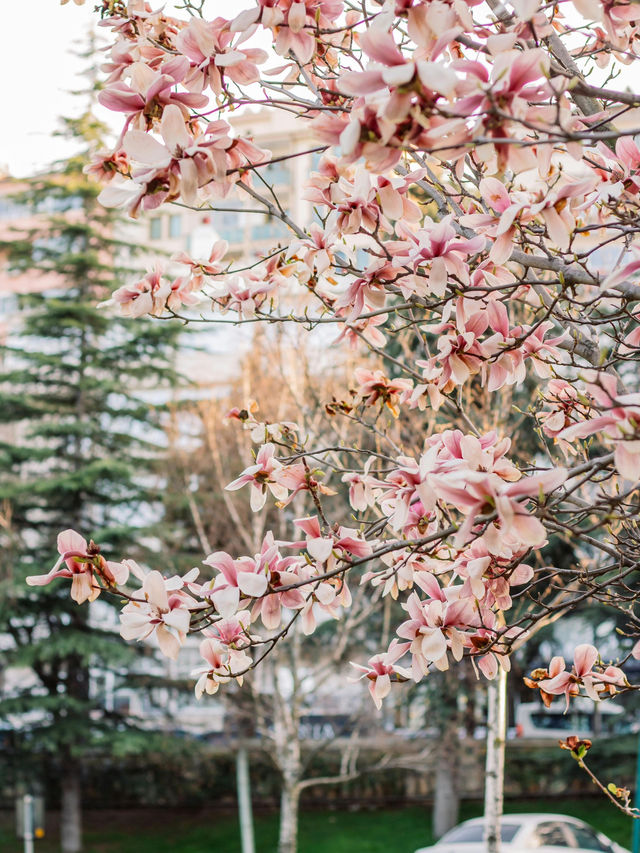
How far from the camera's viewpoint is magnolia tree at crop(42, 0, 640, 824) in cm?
131

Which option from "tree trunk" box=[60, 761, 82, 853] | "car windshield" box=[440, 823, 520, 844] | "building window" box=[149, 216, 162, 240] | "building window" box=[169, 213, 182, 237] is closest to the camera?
"car windshield" box=[440, 823, 520, 844]

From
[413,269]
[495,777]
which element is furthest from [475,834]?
[413,269]

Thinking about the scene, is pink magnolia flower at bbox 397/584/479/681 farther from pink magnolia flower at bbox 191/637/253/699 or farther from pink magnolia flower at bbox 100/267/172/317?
pink magnolia flower at bbox 100/267/172/317

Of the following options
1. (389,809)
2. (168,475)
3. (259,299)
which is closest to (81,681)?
(168,475)

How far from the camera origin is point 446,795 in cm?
1312

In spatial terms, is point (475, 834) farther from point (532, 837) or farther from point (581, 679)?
point (581, 679)

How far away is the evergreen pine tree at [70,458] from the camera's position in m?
12.5

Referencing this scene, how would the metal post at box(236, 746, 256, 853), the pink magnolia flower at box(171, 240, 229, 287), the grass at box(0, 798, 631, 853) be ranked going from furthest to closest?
the grass at box(0, 798, 631, 853) < the metal post at box(236, 746, 256, 853) < the pink magnolia flower at box(171, 240, 229, 287)

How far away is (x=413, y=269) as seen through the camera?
191cm

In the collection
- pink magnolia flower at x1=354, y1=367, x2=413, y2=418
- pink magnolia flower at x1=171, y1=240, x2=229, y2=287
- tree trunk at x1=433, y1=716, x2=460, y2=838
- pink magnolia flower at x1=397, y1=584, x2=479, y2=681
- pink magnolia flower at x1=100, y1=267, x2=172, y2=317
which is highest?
pink magnolia flower at x1=171, y1=240, x2=229, y2=287

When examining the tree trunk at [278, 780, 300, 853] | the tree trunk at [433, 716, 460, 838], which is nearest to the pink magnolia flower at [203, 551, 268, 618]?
the tree trunk at [278, 780, 300, 853]

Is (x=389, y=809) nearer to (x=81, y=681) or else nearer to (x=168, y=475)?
(x=81, y=681)

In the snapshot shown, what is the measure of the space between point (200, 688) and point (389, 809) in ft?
46.1

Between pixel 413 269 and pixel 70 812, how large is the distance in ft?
42.7
